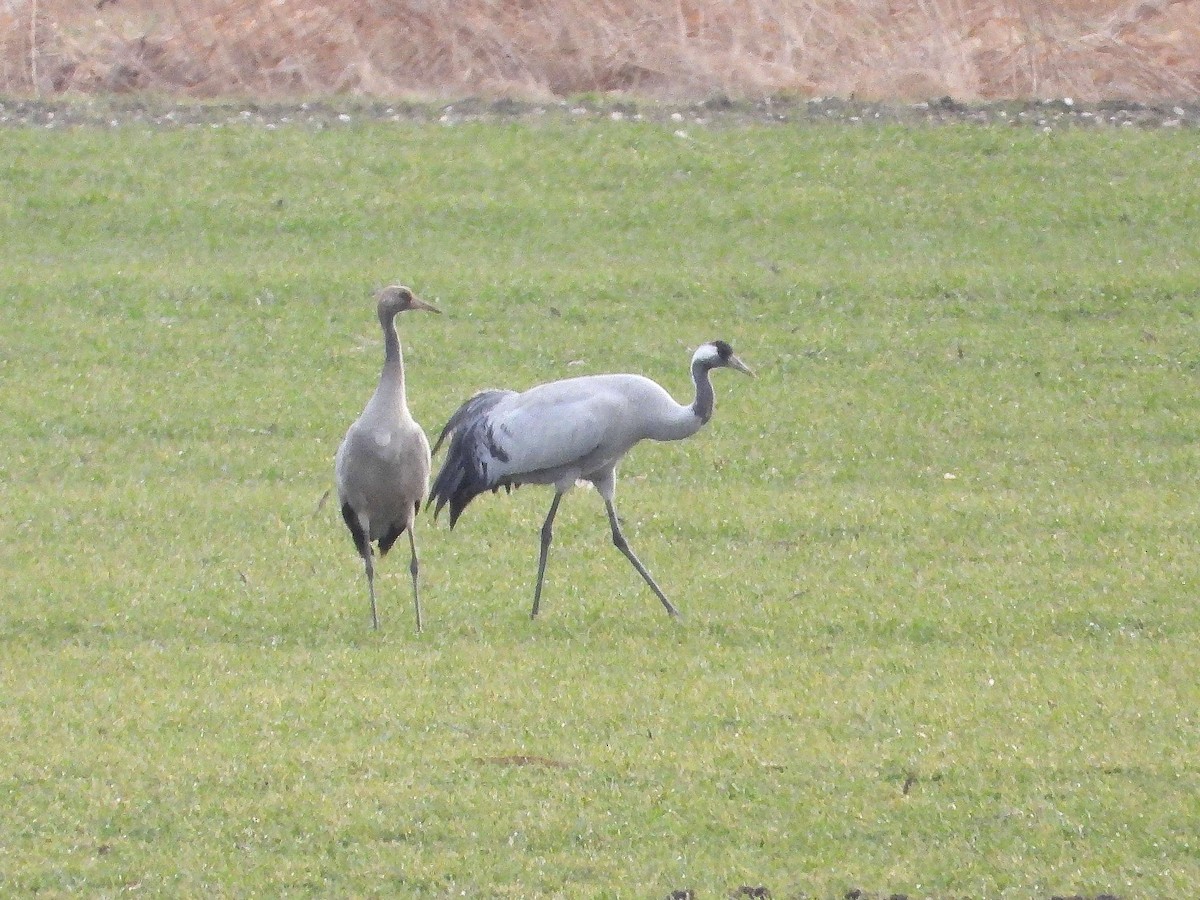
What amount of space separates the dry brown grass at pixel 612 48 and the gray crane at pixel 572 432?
11.7 metres

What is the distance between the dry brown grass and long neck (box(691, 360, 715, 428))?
11751 millimetres

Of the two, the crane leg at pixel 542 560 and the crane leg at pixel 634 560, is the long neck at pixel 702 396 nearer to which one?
the crane leg at pixel 634 560

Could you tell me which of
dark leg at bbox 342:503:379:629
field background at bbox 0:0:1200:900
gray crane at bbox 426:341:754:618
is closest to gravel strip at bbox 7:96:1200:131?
field background at bbox 0:0:1200:900

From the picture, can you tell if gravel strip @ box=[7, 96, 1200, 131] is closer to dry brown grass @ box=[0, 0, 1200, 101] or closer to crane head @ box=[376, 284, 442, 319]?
dry brown grass @ box=[0, 0, 1200, 101]

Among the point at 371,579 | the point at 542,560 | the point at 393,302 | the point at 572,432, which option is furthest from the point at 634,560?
the point at 393,302

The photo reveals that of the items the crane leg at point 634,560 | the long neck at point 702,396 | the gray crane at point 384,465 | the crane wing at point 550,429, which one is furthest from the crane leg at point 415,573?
the long neck at point 702,396

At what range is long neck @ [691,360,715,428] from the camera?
10516 mm

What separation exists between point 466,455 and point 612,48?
41.9 ft

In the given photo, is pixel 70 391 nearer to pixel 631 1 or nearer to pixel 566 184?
pixel 566 184

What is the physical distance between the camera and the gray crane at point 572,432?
34.4 ft

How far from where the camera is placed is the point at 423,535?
1212 centimetres

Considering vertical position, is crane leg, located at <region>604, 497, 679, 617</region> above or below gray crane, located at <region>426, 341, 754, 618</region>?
below

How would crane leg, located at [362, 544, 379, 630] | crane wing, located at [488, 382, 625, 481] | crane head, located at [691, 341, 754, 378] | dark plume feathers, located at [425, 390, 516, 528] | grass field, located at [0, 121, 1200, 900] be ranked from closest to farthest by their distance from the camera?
grass field, located at [0, 121, 1200, 900] → crane leg, located at [362, 544, 379, 630] → crane wing, located at [488, 382, 625, 481] → crane head, located at [691, 341, 754, 378] → dark plume feathers, located at [425, 390, 516, 528]

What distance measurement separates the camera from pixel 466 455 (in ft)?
35.9
